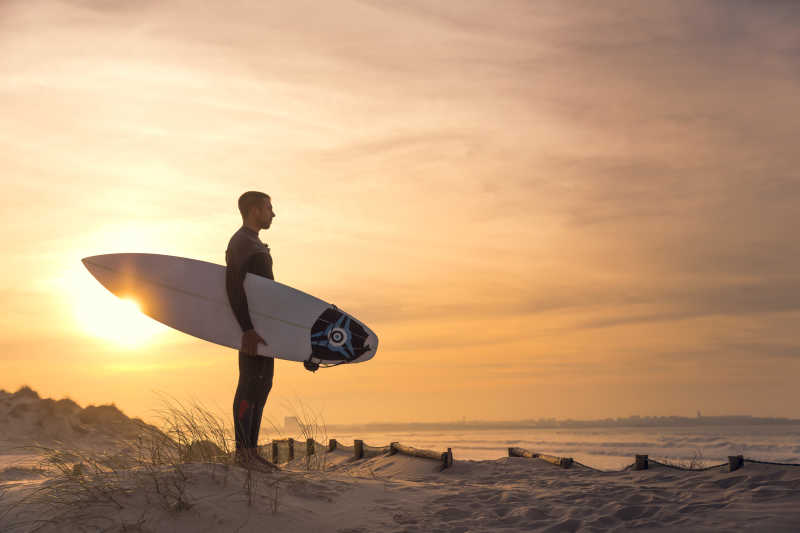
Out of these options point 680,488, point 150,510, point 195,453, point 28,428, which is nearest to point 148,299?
point 195,453

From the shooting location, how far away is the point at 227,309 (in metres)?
6.17

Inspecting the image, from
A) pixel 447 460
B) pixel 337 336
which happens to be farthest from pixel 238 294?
pixel 447 460

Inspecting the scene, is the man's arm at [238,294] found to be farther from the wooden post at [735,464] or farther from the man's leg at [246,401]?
the wooden post at [735,464]

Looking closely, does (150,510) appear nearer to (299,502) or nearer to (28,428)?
(299,502)

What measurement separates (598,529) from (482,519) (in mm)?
799

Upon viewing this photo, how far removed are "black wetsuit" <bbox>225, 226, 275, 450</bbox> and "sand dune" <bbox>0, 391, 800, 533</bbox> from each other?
39cm

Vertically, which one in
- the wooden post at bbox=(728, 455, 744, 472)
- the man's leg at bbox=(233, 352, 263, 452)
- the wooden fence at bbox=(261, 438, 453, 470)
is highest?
the man's leg at bbox=(233, 352, 263, 452)

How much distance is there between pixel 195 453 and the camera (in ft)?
17.7

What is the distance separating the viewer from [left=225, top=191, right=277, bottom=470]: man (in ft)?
16.9

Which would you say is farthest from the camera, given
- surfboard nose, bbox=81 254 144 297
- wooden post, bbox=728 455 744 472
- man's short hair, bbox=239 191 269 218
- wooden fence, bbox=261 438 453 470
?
wooden fence, bbox=261 438 453 470

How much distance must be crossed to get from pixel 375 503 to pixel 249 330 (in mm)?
1689

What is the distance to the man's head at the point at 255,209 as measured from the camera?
218 inches

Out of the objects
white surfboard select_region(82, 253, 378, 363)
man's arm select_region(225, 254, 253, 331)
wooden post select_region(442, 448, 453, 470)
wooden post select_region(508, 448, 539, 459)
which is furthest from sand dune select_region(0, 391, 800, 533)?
wooden post select_region(508, 448, 539, 459)

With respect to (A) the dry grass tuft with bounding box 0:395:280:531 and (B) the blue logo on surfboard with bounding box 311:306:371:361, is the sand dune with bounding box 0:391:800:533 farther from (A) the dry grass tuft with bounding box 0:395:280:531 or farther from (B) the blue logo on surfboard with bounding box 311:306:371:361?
(B) the blue logo on surfboard with bounding box 311:306:371:361
